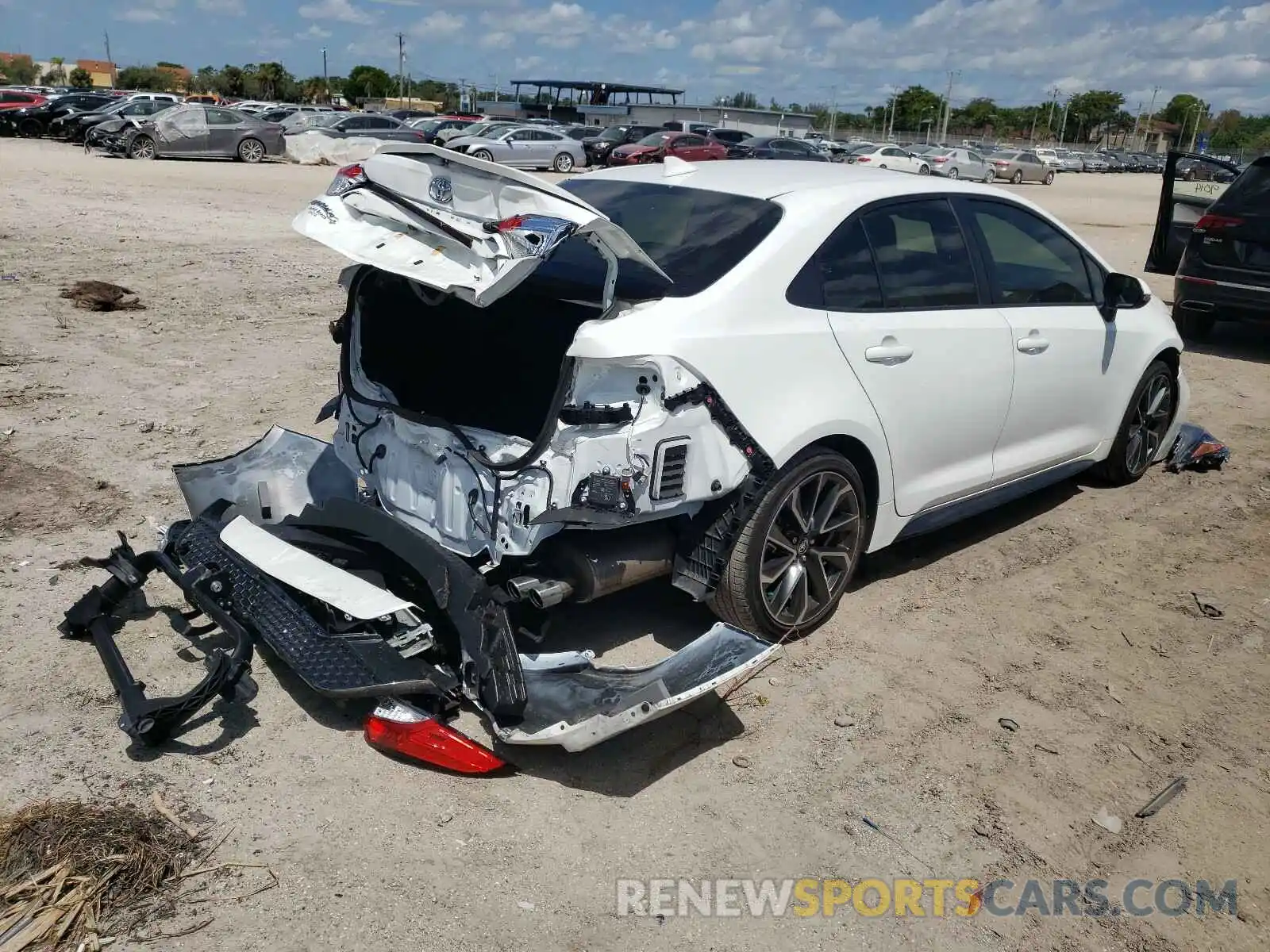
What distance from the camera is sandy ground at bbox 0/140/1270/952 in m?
2.92

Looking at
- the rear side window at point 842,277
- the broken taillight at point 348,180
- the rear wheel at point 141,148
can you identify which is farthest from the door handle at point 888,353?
the rear wheel at point 141,148

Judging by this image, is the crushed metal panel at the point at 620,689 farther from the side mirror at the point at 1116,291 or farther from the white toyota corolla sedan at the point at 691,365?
the side mirror at the point at 1116,291

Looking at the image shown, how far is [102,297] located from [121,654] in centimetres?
633

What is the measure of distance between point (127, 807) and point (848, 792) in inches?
87.1

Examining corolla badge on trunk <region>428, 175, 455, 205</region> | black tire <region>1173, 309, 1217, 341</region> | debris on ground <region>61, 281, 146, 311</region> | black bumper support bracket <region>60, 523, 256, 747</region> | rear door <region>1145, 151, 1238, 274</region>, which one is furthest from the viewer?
black tire <region>1173, 309, 1217, 341</region>

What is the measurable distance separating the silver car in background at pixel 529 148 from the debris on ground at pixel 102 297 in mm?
23659

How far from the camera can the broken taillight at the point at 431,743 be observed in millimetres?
3352

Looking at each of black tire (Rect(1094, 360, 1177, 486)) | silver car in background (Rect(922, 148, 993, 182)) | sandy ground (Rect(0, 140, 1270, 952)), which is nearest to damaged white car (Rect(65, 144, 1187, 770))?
A: sandy ground (Rect(0, 140, 1270, 952))

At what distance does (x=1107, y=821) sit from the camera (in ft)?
11.1

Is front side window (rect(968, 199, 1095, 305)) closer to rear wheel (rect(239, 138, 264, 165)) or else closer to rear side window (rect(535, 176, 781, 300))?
rear side window (rect(535, 176, 781, 300))

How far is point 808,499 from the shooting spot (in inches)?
163

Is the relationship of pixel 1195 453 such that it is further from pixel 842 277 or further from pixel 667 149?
pixel 667 149

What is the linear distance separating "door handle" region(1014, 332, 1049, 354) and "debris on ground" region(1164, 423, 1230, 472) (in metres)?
2.17

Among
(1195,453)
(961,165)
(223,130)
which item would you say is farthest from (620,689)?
(961,165)
